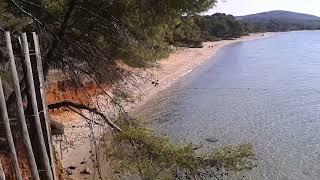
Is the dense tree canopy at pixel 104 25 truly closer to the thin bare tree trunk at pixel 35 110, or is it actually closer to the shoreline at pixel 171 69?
the thin bare tree trunk at pixel 35 110

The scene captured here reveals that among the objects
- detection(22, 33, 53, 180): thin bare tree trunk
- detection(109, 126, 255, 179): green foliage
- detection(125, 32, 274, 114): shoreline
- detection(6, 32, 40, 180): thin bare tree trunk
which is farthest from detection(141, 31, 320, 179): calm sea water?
detection(6, 32, 40, 180): thin bare tree trunk

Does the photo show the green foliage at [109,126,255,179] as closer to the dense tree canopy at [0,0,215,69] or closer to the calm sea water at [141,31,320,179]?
the dense tree canopy at [0,0,215,69]

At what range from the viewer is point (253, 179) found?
1633 centimetres

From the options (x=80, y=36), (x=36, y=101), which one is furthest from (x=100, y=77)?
(x=36, y=101)

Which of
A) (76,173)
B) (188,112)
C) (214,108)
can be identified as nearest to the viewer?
(76,173)

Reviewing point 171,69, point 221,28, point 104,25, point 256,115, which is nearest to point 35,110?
point 104,25

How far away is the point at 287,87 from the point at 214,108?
13.7 metres

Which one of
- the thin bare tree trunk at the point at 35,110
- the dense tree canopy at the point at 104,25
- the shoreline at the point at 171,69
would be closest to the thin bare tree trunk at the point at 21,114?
the thin bare tree trunk at the point at 35,110

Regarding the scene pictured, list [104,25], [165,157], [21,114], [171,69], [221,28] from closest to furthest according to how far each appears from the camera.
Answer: [21,114] → [165,157] → [104,25] → [171,69] → [221,28]

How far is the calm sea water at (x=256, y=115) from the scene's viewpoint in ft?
64.1

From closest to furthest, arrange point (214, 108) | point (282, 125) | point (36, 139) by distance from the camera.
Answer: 1. point (36, 139)
2. point (282, 125)
3. point (214, 108)

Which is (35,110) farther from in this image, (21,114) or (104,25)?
(104,25)

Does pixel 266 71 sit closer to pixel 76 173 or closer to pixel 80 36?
pixel 76 173

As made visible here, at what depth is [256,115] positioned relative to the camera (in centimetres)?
2942
